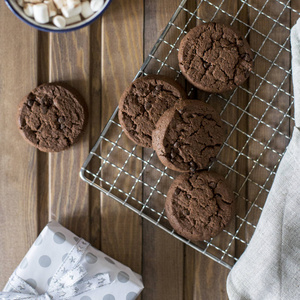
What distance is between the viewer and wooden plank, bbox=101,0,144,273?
1.44m

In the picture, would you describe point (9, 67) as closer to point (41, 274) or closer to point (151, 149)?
point (151, 149)

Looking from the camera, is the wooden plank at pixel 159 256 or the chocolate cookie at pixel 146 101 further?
the wooden plank at pixel 159 256

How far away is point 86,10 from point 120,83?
27cm

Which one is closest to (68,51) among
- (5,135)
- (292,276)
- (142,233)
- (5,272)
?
(5,135)

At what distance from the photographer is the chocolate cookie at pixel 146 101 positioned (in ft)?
4.38

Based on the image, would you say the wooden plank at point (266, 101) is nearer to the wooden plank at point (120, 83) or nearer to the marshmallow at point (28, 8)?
the wooden plank at point (120, 83)

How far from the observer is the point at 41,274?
4.40ft

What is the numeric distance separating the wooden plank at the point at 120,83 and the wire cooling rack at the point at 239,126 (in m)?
0.03

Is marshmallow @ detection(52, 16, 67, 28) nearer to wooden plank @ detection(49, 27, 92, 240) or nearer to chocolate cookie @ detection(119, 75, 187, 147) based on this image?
wooden plank @ detection(49, 27, 92, 240)

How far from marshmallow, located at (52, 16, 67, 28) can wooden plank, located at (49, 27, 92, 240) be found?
0.46 ft

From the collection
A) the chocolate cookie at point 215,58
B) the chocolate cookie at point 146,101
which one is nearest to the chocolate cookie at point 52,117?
the chocolate cookie at point 146,101

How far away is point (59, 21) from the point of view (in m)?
1.29

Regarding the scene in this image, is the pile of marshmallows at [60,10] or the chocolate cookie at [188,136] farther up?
the pile of marshmallows at [60,10]

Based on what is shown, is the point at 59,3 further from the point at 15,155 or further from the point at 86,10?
the point at 15,155
